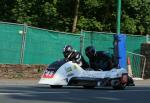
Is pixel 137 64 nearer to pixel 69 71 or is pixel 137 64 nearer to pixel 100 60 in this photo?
pixel 100 60

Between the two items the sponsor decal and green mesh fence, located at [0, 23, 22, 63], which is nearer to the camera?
the sponsor decal

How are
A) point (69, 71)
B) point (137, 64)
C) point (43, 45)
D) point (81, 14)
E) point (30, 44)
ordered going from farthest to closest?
point (81, 14), point (137, 64), point (43, 45), point (30, 44), point (69, 71)

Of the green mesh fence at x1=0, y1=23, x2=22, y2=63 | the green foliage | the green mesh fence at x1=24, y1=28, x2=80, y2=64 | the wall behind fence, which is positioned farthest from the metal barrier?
the green mesh fence at x1=0, y1=23, x2=22, y2=63

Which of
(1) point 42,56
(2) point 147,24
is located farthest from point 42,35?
(2) point 147,24

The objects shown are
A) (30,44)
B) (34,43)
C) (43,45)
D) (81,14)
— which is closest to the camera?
(30,44)

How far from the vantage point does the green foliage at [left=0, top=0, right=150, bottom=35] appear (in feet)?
118

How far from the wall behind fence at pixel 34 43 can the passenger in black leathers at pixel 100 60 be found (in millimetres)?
6278

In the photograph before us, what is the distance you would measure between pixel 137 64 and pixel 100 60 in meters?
10.8

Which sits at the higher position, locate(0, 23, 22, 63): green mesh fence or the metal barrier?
locate(0, 23, 22, 63): green mesh fence

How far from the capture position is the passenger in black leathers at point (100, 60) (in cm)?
2008

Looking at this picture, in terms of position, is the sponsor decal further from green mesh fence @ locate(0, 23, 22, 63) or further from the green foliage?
the green foliage

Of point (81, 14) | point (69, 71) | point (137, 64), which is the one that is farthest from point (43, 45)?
point (81, 14)

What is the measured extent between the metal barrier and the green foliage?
19.7ft

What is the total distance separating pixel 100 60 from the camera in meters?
20.2
